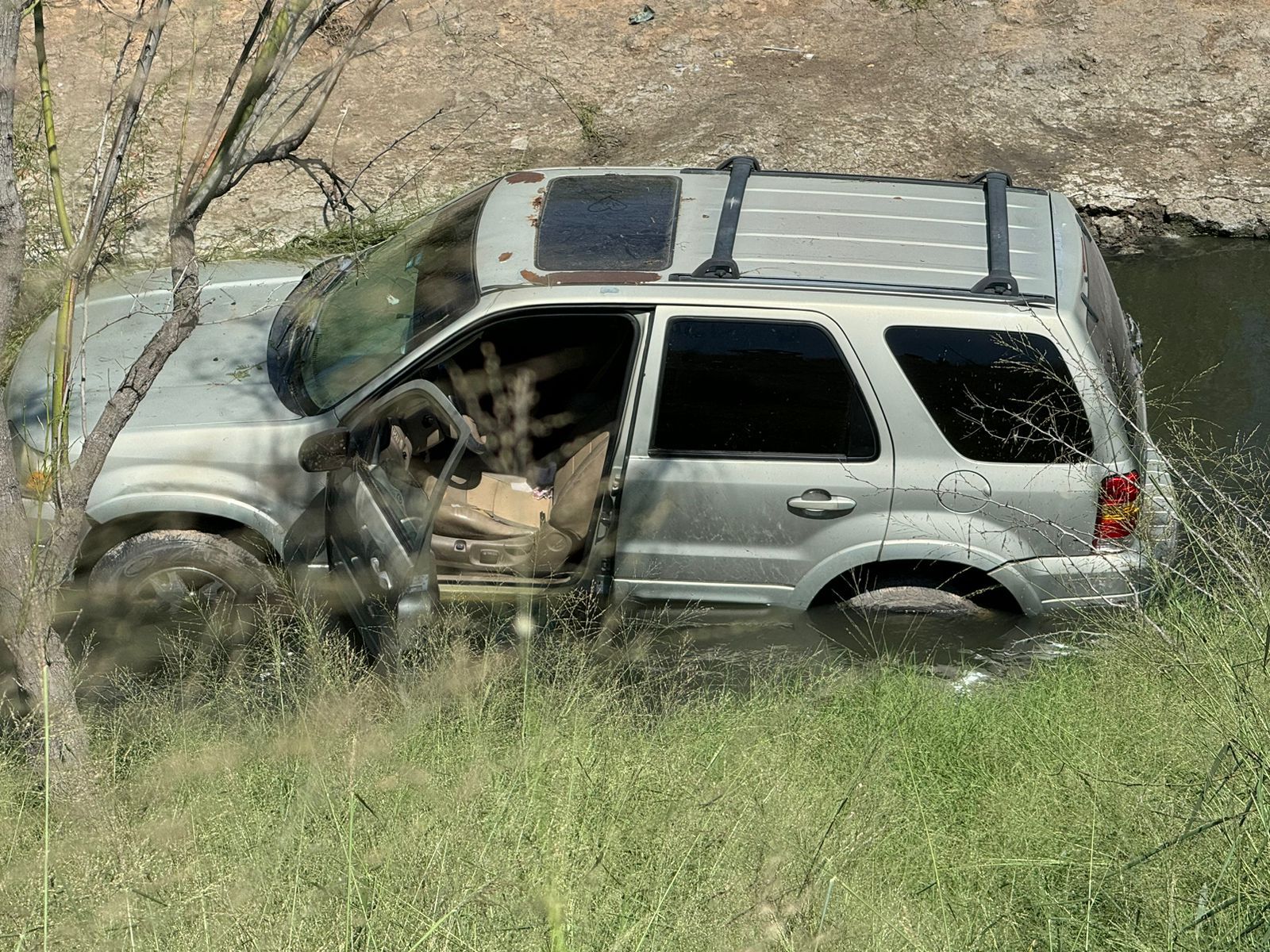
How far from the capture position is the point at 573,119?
31.0 ft

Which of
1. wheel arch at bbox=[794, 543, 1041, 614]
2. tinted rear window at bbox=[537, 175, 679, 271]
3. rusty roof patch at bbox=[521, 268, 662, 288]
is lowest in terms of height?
wheel arch at bbox=[794, 543, 1041, 614]

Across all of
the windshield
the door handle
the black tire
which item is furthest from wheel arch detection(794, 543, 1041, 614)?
the black tire

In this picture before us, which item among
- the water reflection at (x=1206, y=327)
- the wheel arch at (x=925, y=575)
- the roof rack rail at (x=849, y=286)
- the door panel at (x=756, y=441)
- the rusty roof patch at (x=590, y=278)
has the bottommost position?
the water reflection at (x=1206, y=327)

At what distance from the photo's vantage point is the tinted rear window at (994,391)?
4324 millimetres

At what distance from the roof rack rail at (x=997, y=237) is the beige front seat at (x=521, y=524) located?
61.0 inches

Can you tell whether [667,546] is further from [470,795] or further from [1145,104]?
A: [1145,104]

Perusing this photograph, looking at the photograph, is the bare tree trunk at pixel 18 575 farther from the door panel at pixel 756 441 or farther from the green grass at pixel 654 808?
the door panel at pixel 756 441

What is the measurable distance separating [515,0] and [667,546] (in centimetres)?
761

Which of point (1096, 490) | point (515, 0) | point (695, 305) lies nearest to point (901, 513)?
point (1096, 490)

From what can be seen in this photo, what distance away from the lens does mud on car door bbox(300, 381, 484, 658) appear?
4199 millimetres

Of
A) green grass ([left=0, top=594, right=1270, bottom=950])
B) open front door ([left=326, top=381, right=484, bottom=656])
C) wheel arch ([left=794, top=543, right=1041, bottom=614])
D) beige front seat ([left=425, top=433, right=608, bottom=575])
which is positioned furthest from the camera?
beige front seat ([left=425, top=433, right=608, bottom=575])

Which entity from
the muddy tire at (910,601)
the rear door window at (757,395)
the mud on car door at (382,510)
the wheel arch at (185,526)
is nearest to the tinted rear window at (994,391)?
the rear door window at (757,395)

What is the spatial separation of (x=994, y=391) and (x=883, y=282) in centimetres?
55

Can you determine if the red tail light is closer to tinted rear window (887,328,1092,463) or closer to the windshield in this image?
tinted rear window (887,328,1092,463)
